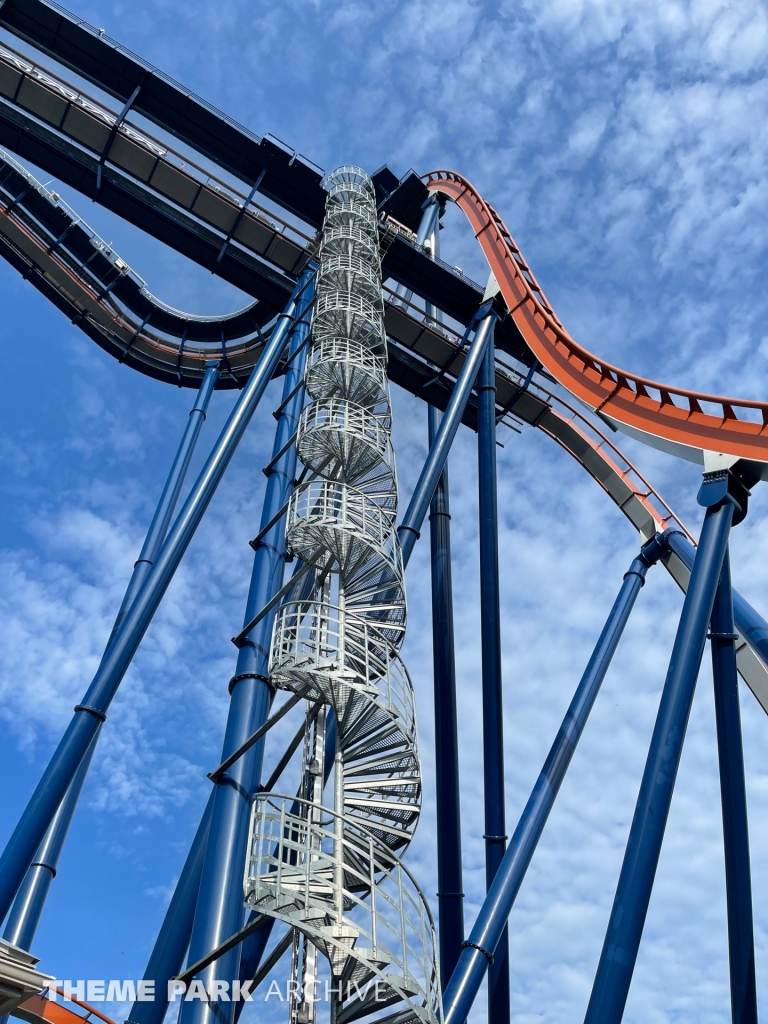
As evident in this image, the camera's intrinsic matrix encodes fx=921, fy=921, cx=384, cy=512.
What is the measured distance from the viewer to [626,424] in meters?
12.5

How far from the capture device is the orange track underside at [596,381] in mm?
10703

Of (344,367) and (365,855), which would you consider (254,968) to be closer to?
(365,855)

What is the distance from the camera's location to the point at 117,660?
464 inches

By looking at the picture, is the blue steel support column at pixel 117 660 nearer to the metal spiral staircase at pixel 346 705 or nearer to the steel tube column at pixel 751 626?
the metal spiral staircase at pixel 346 705

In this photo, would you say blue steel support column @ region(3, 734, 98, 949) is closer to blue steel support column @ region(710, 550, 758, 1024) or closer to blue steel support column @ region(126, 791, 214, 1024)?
blue steel support column @ region(126, 791, 214, 1024)

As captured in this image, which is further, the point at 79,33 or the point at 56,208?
the point at 56,208

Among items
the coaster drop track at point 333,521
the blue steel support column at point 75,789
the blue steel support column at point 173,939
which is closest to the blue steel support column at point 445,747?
the coaster drop track at point 333,521

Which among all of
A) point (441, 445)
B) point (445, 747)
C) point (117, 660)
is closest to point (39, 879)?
point (117, 660)

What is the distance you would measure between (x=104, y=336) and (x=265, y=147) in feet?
19.0

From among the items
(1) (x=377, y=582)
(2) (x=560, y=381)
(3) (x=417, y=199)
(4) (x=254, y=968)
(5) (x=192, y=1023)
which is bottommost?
(5) (x=192, y=1023)

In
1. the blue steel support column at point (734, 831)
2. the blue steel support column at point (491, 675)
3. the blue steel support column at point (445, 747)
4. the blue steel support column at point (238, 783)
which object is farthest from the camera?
the blue steel support column at point (445, 747)

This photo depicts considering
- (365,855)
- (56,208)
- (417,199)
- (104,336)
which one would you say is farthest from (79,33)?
(365,855)

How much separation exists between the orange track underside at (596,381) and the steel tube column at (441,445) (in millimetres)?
783

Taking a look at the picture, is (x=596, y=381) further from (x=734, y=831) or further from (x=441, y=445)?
(x=734, y=831)
